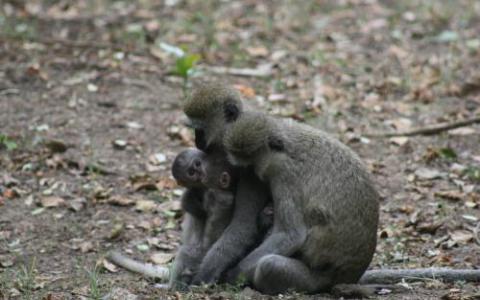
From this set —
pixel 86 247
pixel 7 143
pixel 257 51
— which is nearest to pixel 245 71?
pixel 257 51

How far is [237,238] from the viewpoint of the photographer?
22.3 feet

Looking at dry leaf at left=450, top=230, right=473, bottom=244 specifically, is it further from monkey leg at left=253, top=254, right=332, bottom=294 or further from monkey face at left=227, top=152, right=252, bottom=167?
monkey face at left=227, top=152, right=252, bottom=167

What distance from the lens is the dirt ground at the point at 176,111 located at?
788cm

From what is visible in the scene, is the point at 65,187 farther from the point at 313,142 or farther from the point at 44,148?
the point at 313,142

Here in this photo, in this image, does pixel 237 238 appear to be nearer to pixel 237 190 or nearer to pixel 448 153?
pixel 237 190

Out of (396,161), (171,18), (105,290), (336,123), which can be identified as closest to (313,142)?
(105,290)

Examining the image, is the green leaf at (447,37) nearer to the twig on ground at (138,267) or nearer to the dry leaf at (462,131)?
the dry leaf at (462,131)

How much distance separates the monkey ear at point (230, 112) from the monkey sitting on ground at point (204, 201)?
0.96 feet

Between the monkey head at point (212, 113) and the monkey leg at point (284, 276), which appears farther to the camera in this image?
the monkey head at point (212, 113)

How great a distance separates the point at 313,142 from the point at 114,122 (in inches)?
169

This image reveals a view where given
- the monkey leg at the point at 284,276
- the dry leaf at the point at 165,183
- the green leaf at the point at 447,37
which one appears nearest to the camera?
the monkey leg at the point at 284,276

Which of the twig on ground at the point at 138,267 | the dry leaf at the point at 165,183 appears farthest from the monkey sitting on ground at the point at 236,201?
the dry leaf at the point at 165,183

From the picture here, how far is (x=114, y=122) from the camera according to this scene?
1054 cm

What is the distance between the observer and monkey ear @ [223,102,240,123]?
7.08 m
